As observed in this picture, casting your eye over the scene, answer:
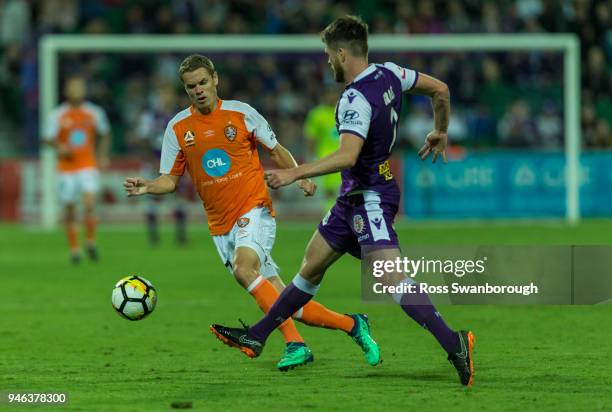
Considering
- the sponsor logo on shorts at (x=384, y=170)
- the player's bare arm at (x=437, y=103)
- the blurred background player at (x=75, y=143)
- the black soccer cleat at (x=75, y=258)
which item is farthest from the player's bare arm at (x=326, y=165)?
the blurred background player at (x=75, y=143)

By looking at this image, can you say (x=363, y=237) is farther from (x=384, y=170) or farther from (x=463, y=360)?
(x=463, y=360)

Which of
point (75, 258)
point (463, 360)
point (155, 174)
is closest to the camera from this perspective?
point (463, 360)

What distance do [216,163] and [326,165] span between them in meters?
1.49

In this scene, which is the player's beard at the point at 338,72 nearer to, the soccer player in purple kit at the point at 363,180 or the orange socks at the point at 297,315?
the soccer player in purple kit at the point at 363,180

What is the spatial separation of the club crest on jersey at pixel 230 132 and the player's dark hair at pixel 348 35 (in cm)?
117

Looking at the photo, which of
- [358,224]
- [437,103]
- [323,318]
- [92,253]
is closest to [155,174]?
[92,253]

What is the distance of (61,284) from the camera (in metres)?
13.7

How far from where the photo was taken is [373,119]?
289 inches

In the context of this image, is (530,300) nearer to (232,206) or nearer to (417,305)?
(417,305)

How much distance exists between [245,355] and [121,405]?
6.28 ft

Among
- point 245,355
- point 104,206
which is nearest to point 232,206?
point 245,355

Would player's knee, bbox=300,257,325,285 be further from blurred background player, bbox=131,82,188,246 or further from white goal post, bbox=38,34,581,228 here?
white goal post, bbox=38,34,581,228

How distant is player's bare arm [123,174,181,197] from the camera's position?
7871 mm

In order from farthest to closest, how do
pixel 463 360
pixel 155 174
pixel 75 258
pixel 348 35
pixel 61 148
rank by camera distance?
pixel 155 174 → pixel 61 148 → pixel 75 258 → pixel 348 35 → pixel 463 360
